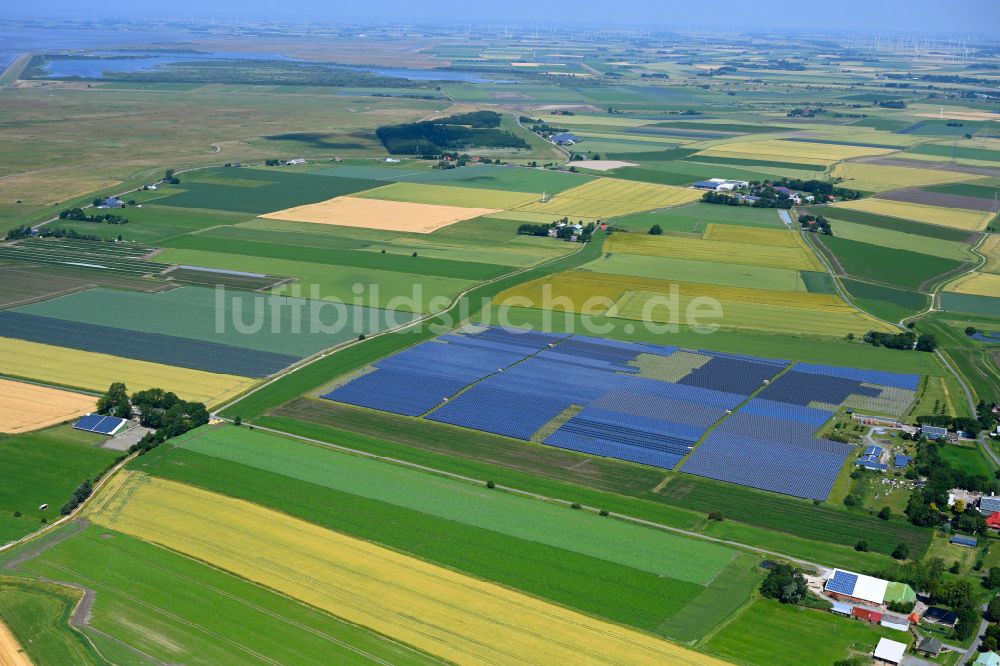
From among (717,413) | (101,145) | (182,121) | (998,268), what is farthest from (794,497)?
(182,121)

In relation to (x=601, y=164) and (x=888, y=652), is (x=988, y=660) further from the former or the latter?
(x=601, y=164)

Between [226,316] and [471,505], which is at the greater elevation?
[226,316]

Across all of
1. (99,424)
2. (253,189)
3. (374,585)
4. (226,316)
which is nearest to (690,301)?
(226,316)

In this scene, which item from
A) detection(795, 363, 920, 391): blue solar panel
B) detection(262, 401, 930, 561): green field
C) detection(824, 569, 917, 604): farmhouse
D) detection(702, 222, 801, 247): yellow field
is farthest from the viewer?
detection(702, 222, 801, 247): yellow field

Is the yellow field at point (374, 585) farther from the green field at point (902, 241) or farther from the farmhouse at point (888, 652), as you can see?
the green field at point (902, 241)

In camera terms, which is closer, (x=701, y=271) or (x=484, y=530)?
(x=484, y=530)

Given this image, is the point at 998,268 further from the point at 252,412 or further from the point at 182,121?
the point at 182,121

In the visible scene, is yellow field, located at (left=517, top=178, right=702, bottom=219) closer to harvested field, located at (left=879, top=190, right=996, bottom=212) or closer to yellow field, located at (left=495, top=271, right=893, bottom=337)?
harvested field, located at (left=879, top=190, right=996, bottom=212)

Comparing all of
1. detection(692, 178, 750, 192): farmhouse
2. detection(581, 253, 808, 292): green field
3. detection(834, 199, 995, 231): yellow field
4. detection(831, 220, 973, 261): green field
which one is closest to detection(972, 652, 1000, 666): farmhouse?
detection(581, 253, 808, 292): green field
